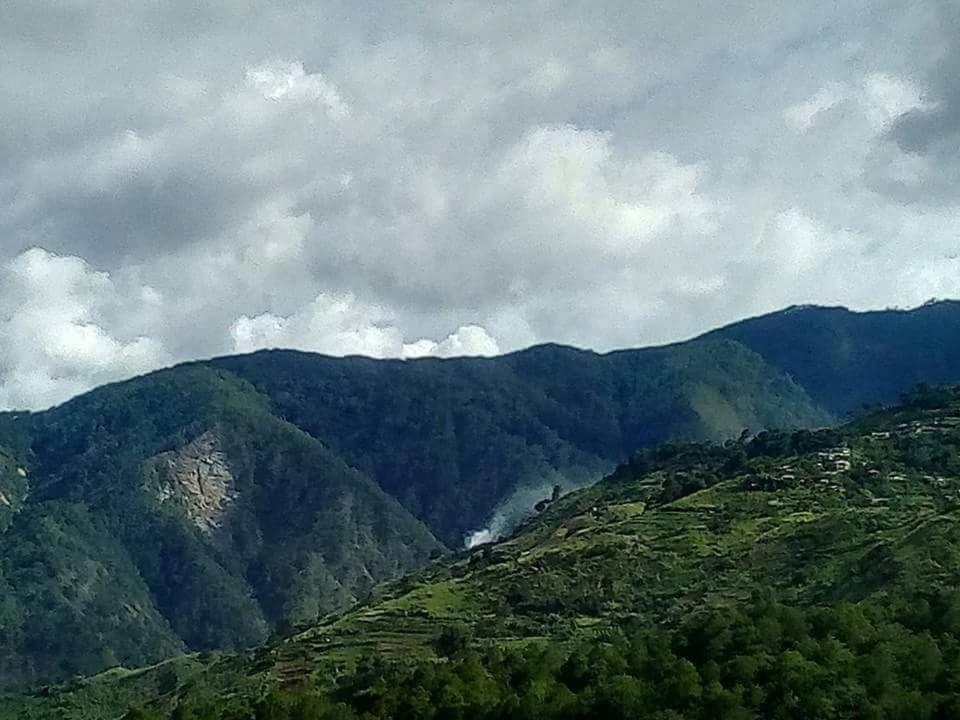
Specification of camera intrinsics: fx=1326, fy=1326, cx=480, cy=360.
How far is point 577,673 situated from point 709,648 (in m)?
12.5

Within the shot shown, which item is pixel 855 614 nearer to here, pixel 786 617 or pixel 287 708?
pixel 786 617

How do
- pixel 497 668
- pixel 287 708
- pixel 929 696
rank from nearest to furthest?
1. pixel 929 696
2. pixel 287 708
3. pixel 497 668

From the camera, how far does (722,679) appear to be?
11312 centimetres

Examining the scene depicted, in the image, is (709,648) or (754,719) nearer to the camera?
(754,719)

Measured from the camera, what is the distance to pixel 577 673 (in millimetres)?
123875

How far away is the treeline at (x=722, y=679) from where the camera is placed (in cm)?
10625

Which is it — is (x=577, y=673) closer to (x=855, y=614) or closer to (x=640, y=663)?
(x=640, y=663)

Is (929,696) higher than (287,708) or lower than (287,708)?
lower

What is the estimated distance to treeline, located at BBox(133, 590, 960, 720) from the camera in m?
106

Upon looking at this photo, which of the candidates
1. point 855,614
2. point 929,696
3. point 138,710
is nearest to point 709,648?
point 855,614

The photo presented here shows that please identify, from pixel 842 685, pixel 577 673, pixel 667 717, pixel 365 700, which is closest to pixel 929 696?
pixel 842 685

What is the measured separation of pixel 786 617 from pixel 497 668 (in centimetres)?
2894

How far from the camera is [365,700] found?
12644 centimetres

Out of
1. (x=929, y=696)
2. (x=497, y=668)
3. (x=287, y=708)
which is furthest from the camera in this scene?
(x=497, y=668)
